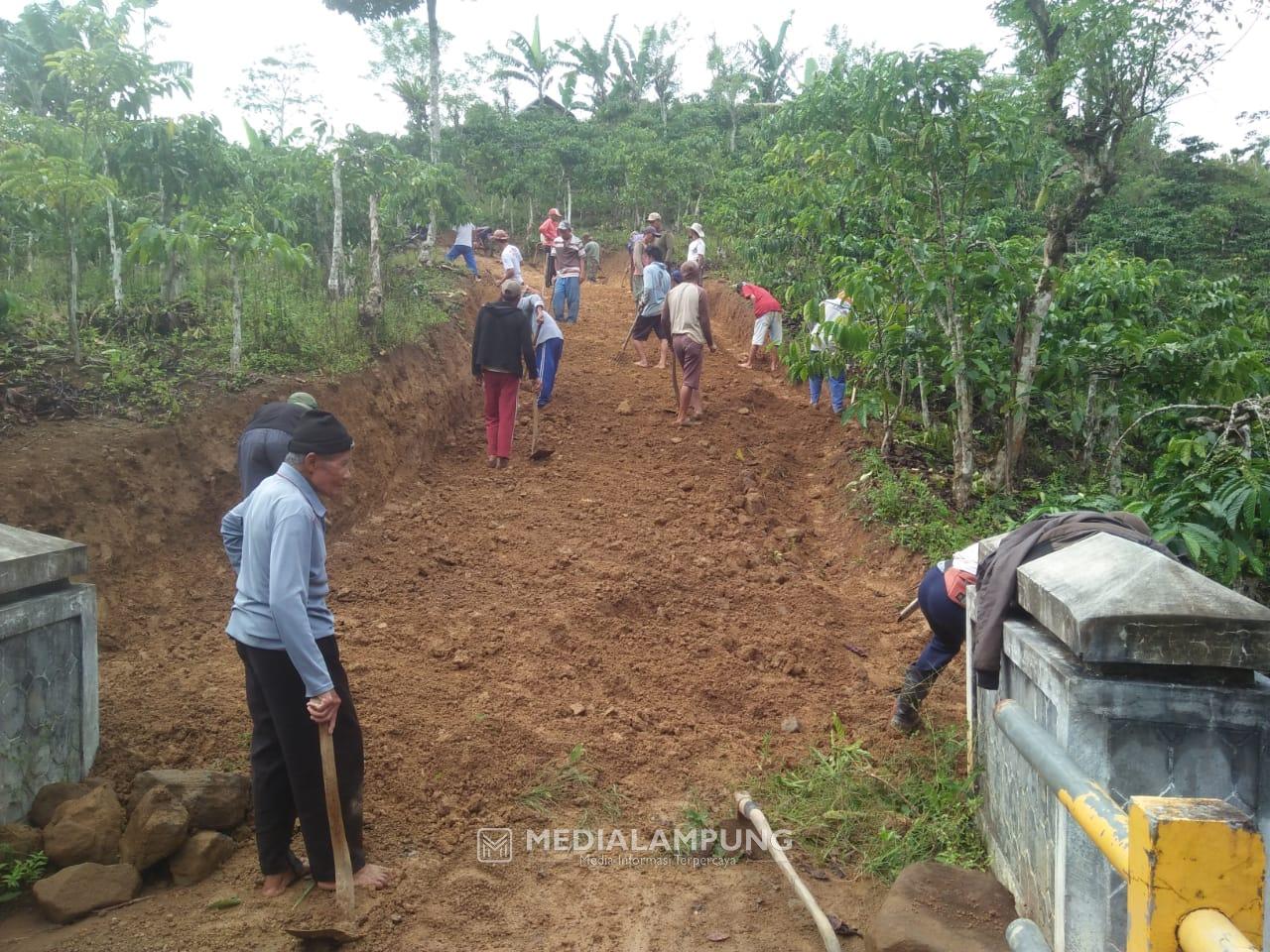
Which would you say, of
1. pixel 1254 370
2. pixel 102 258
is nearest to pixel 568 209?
pixel 102 258

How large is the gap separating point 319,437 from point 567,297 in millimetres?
11217

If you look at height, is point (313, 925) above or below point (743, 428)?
below

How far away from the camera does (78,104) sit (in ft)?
25.2

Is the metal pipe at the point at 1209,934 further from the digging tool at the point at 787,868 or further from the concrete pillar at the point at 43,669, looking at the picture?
the concrete pillar at the point at 43,669

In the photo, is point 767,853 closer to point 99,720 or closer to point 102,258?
point 99,720

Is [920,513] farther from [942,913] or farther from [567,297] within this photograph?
[567,297]

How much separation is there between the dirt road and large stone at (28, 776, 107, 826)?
1.09 ft

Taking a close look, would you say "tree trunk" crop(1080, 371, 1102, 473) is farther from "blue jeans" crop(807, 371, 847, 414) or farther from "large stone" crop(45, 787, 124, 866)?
"large stone" crop(45, 787, 124, 866)

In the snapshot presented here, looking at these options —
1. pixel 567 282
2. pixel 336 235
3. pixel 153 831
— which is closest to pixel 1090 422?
pixel 153 831

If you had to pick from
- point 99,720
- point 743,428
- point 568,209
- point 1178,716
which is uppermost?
point 568,209

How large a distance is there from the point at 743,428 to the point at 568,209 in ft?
52.3

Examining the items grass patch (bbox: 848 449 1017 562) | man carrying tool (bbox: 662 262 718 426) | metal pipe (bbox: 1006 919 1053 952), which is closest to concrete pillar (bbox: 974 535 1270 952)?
metal pipe (bbox: 1006 919 1053 952)

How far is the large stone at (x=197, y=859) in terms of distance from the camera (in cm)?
341

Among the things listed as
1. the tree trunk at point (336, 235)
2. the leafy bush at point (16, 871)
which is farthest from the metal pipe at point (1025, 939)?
the tree trunk at point (336, 235)
